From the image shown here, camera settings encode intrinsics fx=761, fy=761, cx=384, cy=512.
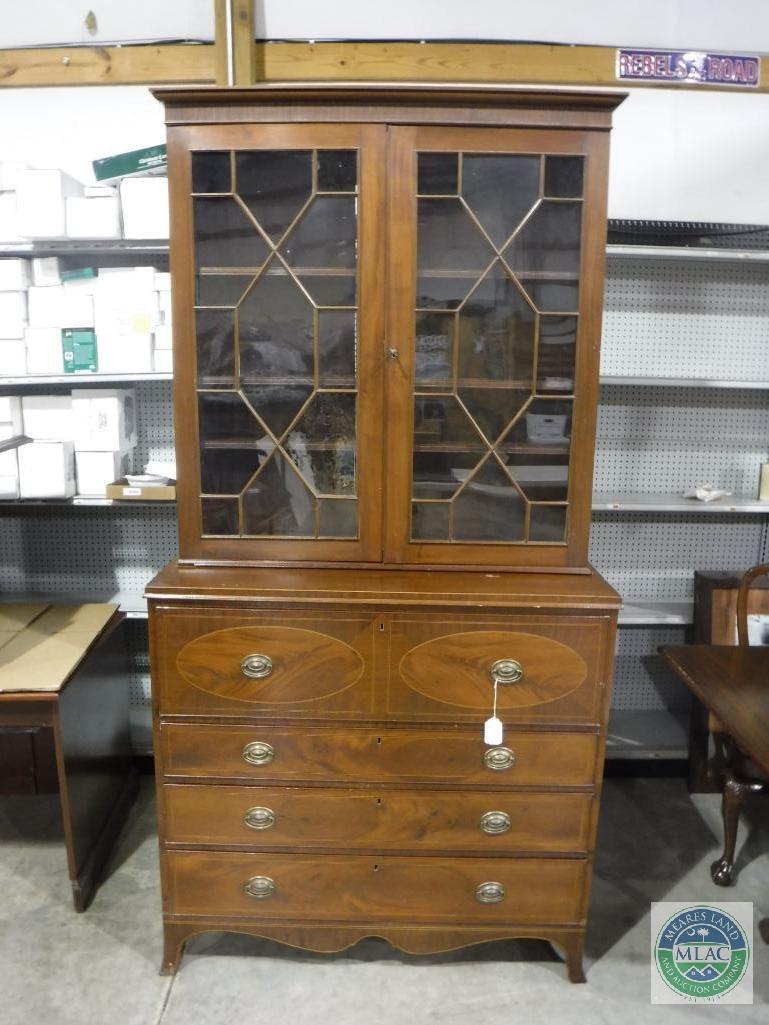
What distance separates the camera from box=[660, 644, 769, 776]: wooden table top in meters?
1.61

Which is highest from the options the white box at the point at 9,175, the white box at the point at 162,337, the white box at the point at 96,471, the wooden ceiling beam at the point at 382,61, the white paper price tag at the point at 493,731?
the wooden ceiling beam at the point at 382,61

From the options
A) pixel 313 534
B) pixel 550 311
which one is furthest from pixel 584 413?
pixel 313 534

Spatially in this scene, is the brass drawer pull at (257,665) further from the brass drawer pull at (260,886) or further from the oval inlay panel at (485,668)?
the brass drawer pull at (260,886)

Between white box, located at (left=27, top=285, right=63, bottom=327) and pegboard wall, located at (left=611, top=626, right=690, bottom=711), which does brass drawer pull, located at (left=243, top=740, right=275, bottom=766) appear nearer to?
white box, located at (left=27, top=285, right=63, bottom=327)

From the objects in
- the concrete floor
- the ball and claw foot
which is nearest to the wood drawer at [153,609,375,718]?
the concrete floor

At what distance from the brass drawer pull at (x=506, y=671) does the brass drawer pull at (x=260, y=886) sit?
0.78m

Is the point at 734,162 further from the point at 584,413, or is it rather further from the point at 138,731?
the point at 138,731

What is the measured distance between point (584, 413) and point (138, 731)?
6.78 ft

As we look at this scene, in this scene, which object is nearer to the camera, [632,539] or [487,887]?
[487,887]

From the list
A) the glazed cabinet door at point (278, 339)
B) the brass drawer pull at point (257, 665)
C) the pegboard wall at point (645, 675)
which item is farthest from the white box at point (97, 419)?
the pegboard wall at point (645, 675)

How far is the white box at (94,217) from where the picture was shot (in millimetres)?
2252

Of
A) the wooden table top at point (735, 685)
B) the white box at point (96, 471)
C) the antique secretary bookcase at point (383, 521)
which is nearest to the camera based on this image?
the wooden table top at point (735, 685)

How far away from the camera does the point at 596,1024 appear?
1854mm

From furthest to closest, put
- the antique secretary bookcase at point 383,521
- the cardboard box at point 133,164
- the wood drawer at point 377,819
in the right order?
the cardboard box at point 133,164
the wood drawer at point 377,819
the antique secretary bookcase at point 383,521
